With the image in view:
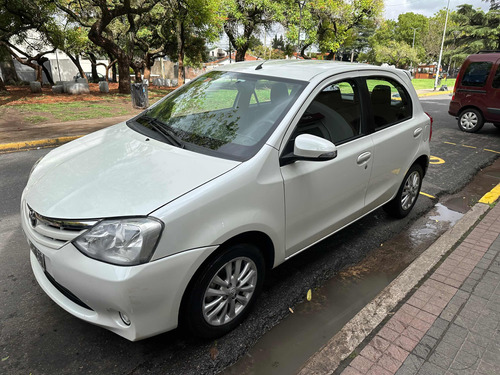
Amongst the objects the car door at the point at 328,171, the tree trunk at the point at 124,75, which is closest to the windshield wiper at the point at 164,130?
the car door at the point at 328,171

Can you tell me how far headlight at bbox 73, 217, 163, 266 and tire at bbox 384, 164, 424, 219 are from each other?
122 inches

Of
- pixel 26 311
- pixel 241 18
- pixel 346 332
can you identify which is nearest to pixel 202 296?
pixel 346 332

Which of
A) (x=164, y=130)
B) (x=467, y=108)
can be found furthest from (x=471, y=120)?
(x=164, y=130)

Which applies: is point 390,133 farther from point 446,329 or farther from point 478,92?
point 478,92

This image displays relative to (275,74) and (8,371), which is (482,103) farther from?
(8,371)

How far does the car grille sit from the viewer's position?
77.2 inches

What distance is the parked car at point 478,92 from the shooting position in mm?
8977

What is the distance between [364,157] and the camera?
314 centimetres

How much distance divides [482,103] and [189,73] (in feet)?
169

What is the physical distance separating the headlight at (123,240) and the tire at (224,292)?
0.39 m

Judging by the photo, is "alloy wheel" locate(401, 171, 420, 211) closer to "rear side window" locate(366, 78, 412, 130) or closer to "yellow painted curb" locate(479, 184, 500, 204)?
"rear side window" locate(366, 78, 412, 130)

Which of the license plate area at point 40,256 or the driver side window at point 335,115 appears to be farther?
the driver side window at point 335,115

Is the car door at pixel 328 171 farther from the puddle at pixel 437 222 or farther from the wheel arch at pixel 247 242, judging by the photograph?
the puddle at pixel 437 222

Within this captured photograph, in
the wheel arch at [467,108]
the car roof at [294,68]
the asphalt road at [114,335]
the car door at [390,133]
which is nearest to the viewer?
the asphalt road at [114,335]
